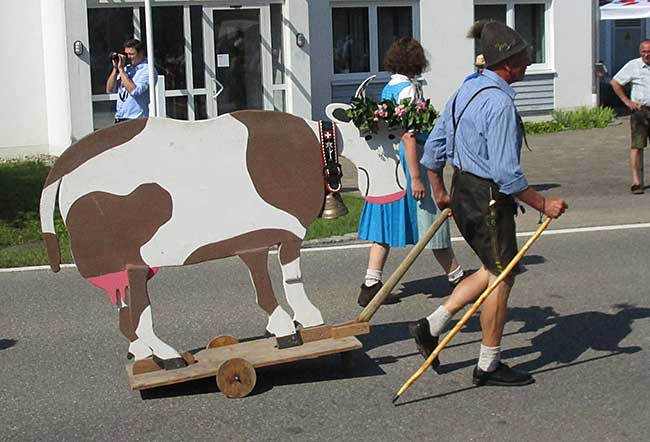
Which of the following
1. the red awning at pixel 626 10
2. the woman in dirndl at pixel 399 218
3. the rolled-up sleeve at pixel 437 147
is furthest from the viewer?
the red awning at pixel 626 10

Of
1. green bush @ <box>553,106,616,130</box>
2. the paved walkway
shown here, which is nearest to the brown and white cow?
the paved walkway

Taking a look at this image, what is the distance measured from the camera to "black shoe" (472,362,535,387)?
6.55 metres

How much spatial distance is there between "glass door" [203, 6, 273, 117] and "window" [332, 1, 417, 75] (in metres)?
2.02

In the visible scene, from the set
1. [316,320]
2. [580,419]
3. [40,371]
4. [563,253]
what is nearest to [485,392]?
[580,419]

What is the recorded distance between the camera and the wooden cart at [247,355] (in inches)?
252

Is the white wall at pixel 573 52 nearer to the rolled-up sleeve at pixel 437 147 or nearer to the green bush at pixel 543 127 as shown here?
the green bush at pixel 543 127

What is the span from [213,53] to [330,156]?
1330 cm

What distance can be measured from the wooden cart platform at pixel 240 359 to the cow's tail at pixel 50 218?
0.78 meters

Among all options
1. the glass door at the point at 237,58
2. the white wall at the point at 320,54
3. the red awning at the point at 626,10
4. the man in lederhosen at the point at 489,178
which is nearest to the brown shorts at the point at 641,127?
the glass door at the point at 237,58

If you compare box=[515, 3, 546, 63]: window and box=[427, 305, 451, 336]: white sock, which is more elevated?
box=[515, 3, 546, 63]: window

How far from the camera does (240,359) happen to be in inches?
253

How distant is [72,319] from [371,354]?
2495 mm

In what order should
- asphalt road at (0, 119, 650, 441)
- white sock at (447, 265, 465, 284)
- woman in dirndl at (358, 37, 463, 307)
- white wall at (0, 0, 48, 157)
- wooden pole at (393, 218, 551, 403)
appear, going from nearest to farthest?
asphalt road at (0, 119, 650, 441)
wooden pole at (393, 218, 551, 403)
woman in dirndl at (358, 37, 463, 307)
white sock at (447, 265, 465, 284)
white wall at (0, 0, 48, 157)

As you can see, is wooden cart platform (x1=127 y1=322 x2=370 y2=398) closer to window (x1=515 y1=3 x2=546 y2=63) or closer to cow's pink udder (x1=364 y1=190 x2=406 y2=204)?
cow's pink udder (x1=364 y1=190 x2=406 y2=204)
